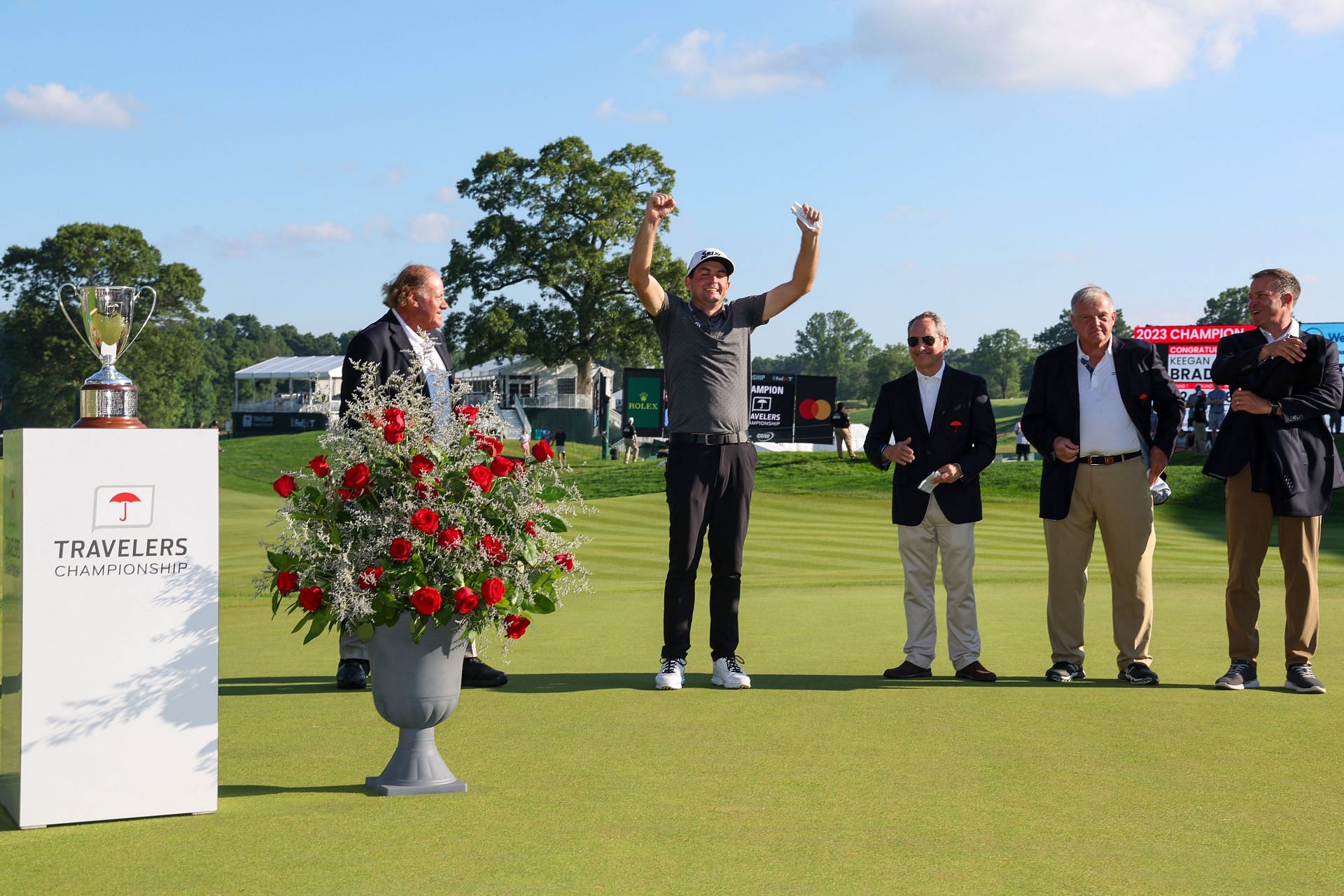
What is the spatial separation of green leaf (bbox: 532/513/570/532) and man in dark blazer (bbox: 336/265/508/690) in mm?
1912

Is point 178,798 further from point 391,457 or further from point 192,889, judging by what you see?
point 391,457

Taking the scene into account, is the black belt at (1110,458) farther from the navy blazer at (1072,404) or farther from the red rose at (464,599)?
the red rose at (464,599)

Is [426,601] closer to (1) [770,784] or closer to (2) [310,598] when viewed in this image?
(2) [310,598]

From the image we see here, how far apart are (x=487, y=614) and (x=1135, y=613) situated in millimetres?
3926

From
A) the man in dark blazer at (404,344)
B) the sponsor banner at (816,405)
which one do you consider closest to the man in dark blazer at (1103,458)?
the man in dark blazer at (404,344)

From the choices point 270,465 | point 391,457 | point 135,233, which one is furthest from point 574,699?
point 135,233

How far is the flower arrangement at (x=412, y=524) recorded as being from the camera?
4277 mm

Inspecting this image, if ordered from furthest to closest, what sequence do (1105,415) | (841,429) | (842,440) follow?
(842,440)
(841,429)
(1105,415)

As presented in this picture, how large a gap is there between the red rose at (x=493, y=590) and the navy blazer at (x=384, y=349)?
7.01ft

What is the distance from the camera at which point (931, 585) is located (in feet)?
23.9

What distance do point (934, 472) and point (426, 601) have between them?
3.75 meters

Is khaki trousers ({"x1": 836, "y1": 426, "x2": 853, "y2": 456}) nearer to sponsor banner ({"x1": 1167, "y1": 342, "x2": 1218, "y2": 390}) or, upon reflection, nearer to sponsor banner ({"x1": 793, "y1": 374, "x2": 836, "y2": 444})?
sponsor banner ({"x1": 793, "y1": 374, "x2": 836, "y2": 444})

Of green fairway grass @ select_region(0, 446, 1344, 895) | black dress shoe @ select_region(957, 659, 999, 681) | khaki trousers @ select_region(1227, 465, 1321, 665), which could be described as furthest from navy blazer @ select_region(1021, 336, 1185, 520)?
green fairway grass @ select_region(0, 446, 1344, 895)

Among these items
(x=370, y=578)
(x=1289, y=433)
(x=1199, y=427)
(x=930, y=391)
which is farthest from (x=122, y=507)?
(x=1199, y=427)
